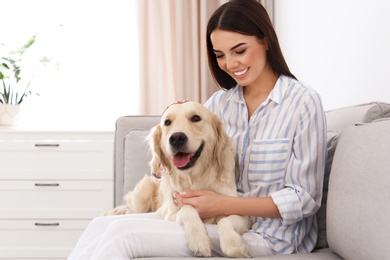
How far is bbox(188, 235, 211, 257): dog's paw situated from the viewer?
1.55 meters

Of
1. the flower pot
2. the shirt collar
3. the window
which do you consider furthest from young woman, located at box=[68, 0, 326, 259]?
the window

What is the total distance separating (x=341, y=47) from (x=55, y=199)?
2218 mm

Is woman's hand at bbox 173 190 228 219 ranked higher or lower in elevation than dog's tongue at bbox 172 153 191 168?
lower

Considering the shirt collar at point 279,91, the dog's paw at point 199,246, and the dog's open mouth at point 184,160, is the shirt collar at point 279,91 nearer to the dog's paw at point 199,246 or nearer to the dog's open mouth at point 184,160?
the dog's open mouth at point 184,160

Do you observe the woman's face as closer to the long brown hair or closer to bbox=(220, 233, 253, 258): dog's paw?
the long brown hair

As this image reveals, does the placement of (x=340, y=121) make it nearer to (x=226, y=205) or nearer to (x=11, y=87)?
(x=226, y=205)

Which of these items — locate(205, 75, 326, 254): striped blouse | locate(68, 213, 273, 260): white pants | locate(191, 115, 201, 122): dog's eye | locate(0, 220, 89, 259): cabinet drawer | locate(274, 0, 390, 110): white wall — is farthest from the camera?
locate(0, 220, 89, 259): cabinet drawer

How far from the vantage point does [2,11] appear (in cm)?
463

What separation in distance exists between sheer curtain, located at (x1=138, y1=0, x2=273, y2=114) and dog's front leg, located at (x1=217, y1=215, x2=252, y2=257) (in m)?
2.71

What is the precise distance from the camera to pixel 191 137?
1834mm

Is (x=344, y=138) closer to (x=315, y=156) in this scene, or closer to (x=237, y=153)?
(x=315, y=156)

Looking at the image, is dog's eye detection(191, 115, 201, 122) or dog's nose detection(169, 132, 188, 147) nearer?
dog's nose detection(169, 132, 188, 147)

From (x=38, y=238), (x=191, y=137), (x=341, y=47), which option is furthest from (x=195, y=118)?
(x=38, y=238)

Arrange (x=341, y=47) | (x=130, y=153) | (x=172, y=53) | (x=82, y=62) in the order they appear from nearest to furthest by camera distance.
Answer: (x=341, y=47) < (x=130, y=153) < (x=172, y=53) < (x=82, y=62)
